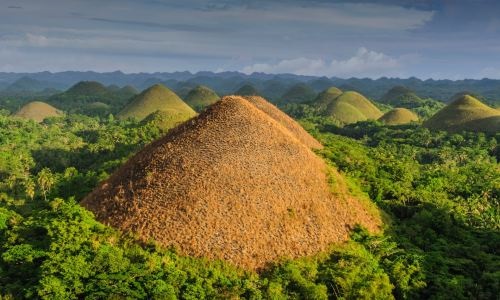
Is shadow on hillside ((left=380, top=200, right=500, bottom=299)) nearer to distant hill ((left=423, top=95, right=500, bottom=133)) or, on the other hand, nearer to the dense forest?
the dense forest

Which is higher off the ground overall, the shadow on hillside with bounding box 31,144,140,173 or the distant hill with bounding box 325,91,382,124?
the distant hill with bounding box 325,91,382,124

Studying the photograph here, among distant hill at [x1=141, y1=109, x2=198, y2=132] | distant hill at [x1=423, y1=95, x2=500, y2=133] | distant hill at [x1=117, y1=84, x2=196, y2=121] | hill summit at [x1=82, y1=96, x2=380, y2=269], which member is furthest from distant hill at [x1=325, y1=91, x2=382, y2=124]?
hill summit at [x1=82, y1=96, x2=380, y2=269]

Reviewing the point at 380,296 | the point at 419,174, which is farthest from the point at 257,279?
the point at 419,174

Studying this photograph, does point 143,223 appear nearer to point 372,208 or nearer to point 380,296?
point 380,296

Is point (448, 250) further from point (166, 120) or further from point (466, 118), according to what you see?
point (466, 118)

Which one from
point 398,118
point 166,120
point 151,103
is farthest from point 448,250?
point 151,103

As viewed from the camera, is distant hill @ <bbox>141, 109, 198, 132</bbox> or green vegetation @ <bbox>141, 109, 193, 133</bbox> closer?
green vegetation @ <bbox>141, 109, 193, 133</bbox>

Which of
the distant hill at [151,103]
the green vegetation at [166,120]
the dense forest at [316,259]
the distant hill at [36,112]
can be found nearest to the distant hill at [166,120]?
the green vegetation at [166,120]
